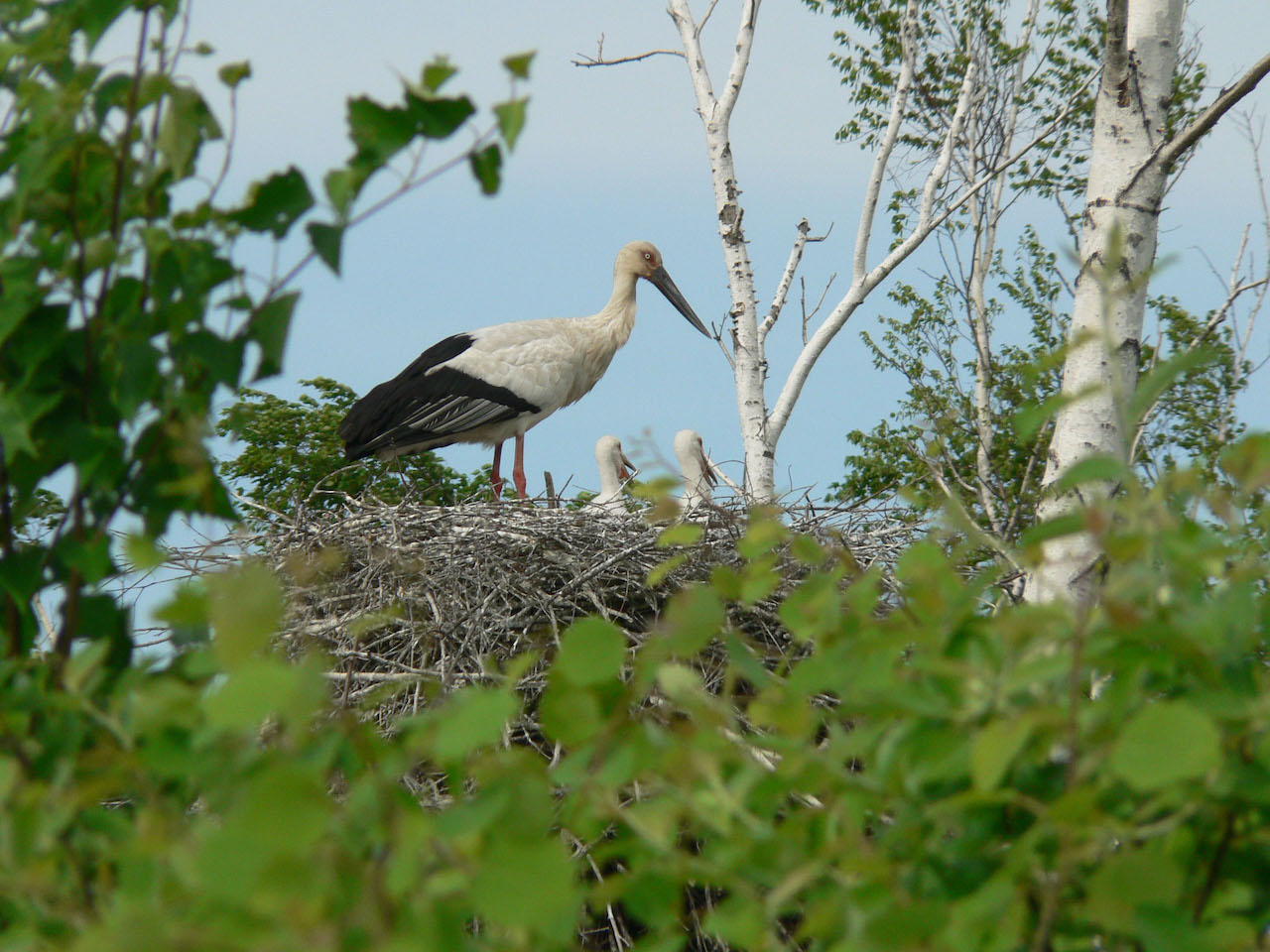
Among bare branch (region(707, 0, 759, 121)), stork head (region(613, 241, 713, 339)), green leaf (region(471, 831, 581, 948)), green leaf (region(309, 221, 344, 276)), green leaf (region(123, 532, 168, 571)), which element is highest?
bare branch (region(707, 0, 759, 121))

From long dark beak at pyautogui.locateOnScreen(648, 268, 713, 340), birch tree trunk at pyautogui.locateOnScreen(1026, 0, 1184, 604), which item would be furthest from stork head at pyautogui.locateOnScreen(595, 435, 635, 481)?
birch tree trunk at pyautogui.locateOnScreen(1026, 0, 1184, 604)

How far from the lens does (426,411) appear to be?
27.6ft

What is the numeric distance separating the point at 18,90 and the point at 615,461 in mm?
6263

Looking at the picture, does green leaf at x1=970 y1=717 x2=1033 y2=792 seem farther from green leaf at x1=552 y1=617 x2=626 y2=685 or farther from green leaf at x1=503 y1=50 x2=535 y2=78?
green leaf at x1=503 y1=50 x2=535 y2=78

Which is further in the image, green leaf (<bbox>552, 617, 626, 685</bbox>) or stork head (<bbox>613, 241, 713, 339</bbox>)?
stork head (<bbox>613, 241, 713, 339</bbox>)

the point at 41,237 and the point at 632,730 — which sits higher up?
the point at 41,237

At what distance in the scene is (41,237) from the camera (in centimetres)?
183

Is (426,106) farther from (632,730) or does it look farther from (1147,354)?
(1147,354)

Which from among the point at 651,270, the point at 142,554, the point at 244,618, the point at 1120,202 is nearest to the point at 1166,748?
the point at 244,618

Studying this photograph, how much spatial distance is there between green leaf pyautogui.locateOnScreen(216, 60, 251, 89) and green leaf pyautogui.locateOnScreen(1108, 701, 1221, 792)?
1.38 m

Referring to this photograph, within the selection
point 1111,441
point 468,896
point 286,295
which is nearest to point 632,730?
point 468,896

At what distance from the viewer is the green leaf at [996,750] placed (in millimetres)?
1122

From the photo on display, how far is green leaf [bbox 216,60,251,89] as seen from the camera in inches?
71.9

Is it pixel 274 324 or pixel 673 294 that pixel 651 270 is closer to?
pixel 673 294
